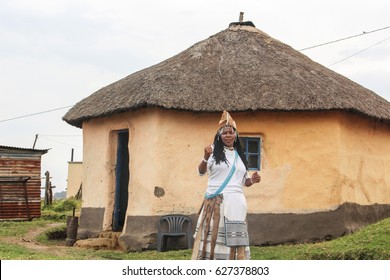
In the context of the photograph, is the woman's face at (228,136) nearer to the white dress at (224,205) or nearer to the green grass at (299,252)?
the white dress at (224,205)

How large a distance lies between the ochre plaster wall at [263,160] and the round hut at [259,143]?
0.8 inches

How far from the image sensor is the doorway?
12.9 m

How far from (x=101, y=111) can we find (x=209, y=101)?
243 centimetres

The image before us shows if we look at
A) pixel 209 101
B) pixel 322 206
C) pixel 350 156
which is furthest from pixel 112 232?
pixel 350 156

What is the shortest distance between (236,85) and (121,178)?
337 cm

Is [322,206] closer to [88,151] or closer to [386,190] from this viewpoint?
[386,190]

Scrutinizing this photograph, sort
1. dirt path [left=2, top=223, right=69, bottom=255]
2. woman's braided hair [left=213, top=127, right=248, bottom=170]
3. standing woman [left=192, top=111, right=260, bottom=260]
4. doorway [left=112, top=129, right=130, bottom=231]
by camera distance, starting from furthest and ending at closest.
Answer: doorway [left=112, top=129, right=130, bottom=231], dirt path [left=2, top=223, right=69, bottom=255], woman's braided hair [left=213, top=127, right=248, bottom=170], standing woman [left=192, top=111, right=260, bottom=260]

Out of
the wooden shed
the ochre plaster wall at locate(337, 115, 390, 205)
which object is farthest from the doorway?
the wooden shed

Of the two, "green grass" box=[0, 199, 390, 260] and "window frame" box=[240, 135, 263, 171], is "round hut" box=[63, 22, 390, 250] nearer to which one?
"window frame" box=[240, 135, 263, 171]

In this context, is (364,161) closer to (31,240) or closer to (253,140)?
(253,140)

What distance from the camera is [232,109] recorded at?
11.6 metres

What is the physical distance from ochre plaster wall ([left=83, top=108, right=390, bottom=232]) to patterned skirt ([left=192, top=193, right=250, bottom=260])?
5.19 meters

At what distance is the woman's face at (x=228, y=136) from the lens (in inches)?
Result: 263

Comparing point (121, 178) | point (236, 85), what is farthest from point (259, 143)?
point (121, 178)
